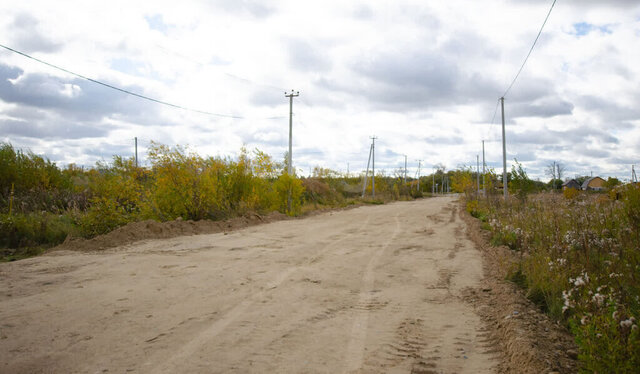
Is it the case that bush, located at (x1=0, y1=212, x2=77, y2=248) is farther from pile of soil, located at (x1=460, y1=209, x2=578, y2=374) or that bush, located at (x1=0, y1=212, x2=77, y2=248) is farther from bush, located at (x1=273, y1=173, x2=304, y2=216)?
pile of soil, located at (x1=460, y1=209, x2=578, y2=374)

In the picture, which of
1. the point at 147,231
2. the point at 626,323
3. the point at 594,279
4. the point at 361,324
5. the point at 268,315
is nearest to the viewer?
the point at 626,323

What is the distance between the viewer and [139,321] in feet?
15.6

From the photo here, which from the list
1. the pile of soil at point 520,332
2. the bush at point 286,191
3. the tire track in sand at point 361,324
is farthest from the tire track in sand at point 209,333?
the bush at point 286,191

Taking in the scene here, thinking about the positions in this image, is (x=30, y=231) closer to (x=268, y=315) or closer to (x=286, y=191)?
(x=268, y=315)

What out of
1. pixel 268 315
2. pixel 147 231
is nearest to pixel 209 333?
pixel 268 315

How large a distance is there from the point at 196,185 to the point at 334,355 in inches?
448

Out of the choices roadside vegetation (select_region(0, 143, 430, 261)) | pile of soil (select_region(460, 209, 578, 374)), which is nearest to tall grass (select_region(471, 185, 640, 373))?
pile of soil (select_region(460, 209, 578, 374))

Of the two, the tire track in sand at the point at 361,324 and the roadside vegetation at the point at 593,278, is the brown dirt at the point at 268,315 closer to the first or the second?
the tire track in sand at the point at 361,324

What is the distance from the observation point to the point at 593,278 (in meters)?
5.16

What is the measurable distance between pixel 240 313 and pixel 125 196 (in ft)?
34.5

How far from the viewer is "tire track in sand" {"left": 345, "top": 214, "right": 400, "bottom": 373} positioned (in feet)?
12.6

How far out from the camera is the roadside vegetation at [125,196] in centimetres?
1143

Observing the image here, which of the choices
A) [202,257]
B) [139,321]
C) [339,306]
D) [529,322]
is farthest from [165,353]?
[202,257]

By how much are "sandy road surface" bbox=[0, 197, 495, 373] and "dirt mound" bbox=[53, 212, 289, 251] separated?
2.50 feet
